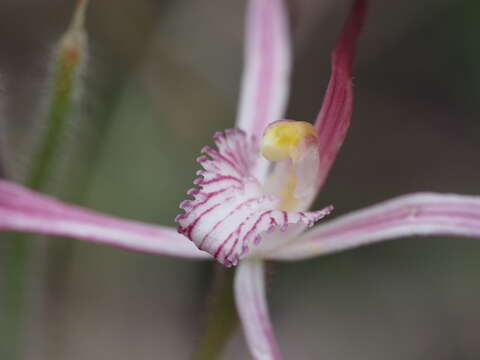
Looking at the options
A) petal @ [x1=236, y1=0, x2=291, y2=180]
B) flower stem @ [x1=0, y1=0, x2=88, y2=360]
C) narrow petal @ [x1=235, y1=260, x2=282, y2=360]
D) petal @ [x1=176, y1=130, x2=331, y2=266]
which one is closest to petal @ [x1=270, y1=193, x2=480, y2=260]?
narrow petal @ [x1=235, y1=260, x2=282, y2=360]

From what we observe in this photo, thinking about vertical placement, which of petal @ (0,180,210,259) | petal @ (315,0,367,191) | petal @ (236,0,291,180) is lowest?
petal @ (0,180,210,259)

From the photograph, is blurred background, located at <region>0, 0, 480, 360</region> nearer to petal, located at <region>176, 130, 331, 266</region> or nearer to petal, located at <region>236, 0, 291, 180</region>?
petal, located at <region>236, 0, 291, 180</region>

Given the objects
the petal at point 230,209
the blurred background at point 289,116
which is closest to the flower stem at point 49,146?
the petal at point 230,209

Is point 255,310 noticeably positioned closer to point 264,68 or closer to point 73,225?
point 73,225

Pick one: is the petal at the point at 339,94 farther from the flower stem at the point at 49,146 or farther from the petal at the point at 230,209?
the flower stem at the point at 49,146

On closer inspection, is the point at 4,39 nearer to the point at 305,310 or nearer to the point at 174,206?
the point at 174,206

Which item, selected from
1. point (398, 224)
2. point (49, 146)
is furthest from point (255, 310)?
point (49, 146)
